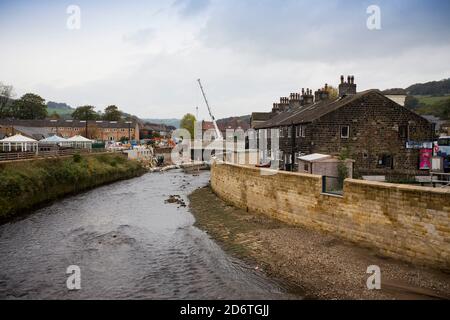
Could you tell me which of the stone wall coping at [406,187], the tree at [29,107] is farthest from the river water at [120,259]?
the tree at [29,107]

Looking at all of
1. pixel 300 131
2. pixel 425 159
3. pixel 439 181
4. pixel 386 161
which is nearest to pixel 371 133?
pixel 386 161

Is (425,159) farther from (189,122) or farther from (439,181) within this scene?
(189,122)

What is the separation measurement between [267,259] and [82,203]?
20.8m

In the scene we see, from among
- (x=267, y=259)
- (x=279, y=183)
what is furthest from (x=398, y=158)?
(x=267, y=259)

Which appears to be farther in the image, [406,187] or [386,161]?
[386,161]

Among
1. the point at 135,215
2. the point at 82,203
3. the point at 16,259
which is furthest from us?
the point at 82,203

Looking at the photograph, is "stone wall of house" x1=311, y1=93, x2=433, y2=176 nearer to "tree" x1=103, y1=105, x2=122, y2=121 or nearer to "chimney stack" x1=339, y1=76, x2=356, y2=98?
"chimney stack" x1=339, y1=76, x2=356, y2=98

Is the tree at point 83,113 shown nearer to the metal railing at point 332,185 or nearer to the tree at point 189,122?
the tree at point 189,122

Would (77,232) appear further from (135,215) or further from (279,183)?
(279,183)

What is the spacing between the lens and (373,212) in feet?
48.1

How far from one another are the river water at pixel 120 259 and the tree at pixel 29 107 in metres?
112

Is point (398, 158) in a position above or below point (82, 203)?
above

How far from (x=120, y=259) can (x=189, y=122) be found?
391 ft
